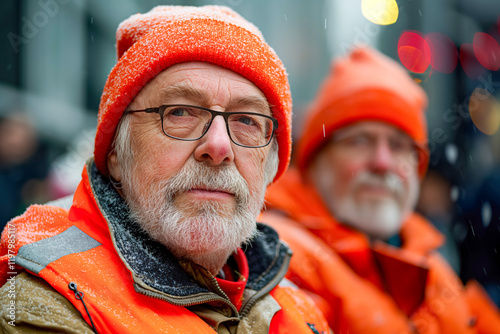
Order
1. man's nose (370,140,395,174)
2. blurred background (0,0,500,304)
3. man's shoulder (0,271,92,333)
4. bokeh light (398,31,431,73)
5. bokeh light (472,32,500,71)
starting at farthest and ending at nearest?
bokeh light (398,31,431,73), bokeh light (472,32,500,71), blurred background (0,0,500,304), man's nose (370,140,395,174), man's shoulder (0,271,92,333)

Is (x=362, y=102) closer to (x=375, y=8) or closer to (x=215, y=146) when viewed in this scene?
(x=215, y=146)

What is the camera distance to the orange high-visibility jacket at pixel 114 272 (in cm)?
144

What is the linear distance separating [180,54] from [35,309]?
98 cm

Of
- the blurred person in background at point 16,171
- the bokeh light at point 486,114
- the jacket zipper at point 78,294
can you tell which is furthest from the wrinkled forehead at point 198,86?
the bokeh light at point 486,114

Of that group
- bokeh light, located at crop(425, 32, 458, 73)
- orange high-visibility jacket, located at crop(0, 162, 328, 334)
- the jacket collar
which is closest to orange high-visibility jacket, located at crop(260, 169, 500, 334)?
the jacket collar

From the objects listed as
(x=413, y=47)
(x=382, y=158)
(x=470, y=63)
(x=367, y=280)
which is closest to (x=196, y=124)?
(x=367, y=280)

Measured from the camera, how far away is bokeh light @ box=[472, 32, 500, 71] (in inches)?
387

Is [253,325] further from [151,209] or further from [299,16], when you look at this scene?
[299,16]

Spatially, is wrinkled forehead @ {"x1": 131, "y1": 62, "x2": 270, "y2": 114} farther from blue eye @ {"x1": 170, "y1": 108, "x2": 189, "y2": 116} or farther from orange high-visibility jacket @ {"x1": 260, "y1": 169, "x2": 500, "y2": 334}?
orange high-visibility jacket @ {"x1": 260, "y1": 169, "x2": 500, "y2": 334}

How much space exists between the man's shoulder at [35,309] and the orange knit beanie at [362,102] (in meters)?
2.58

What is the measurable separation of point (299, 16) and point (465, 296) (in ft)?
47.5

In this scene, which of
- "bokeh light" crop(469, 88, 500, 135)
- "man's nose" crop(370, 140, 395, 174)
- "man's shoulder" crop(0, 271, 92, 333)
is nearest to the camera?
"man's shoulder" crop(0, 271, 92, 333)


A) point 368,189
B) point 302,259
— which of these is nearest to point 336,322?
point 302,259

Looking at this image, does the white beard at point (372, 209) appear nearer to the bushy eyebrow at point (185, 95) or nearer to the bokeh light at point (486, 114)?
the bushy eyebrow at point (185, 95)
